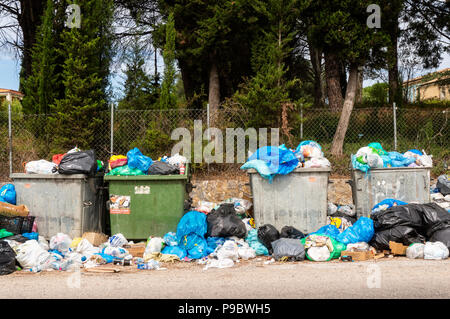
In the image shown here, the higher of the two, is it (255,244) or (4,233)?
(4,233)

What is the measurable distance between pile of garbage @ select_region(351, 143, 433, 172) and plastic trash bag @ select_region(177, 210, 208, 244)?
2.29 metres

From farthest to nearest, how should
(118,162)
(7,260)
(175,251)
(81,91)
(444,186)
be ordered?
(81,91) → (444,186) → (118,162) → (175,251) → (7,260)

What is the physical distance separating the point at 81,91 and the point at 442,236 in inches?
273

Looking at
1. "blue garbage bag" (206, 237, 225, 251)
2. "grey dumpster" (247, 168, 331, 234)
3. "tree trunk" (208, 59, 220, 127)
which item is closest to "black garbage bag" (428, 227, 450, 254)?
"grey dumpster" (247, 168, 331, 234)

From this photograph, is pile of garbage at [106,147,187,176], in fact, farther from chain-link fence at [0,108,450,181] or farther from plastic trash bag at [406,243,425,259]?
plastic trash bag at [406,243,425,259]

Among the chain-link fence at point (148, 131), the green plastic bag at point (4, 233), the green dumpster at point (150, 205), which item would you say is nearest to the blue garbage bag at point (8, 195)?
the green plastic bag at point (4, 233)

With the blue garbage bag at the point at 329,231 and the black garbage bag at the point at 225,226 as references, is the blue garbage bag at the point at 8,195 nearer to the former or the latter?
the black garbage bag at the point at 225,226

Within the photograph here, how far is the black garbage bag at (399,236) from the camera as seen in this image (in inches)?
197

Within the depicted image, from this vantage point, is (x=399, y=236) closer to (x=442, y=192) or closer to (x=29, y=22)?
(x=442, y=192)

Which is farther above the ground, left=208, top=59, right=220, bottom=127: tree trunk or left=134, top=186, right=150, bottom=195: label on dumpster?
left=208, top=59, right=220, bottom=127: tree trunk

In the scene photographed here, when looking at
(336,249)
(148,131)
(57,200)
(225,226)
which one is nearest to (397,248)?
(336,249)

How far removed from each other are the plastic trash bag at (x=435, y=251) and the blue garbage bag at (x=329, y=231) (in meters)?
1.03

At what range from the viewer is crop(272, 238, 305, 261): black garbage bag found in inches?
193

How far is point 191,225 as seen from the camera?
528cm
